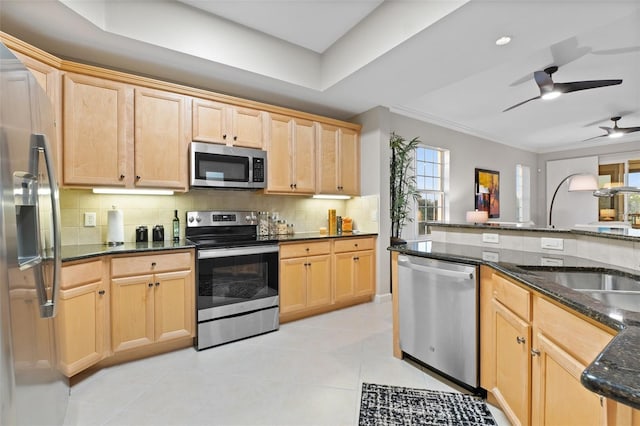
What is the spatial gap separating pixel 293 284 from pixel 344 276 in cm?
70

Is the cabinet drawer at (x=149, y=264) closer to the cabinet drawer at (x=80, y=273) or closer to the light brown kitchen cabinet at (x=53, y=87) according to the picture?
the cabinet drawer at (x=80, y=273)

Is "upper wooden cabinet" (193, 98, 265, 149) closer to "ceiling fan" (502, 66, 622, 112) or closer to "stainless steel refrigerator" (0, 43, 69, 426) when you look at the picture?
"stainless steel refrigerator" (0, 43, 69, 426)

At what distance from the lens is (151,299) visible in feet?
8.07

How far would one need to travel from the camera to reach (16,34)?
7.25 feet

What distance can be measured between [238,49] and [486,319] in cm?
294

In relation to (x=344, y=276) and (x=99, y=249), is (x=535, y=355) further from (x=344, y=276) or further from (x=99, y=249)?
(x=99, y=249)

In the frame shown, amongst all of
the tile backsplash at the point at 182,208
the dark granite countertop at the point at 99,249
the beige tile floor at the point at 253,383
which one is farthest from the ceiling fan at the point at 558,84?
the dark granite countertop at the point at 99,249

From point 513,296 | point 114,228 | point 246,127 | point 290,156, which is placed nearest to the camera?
point 513,296

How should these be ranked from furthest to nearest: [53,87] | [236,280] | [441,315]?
1. [236,280]
2. [53,87]
3. [441,315]

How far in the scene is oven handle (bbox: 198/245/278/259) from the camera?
8.71 ft

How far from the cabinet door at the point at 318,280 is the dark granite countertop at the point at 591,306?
121 cm

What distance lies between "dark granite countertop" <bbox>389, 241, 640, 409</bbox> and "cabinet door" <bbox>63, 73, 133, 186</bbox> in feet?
8.09

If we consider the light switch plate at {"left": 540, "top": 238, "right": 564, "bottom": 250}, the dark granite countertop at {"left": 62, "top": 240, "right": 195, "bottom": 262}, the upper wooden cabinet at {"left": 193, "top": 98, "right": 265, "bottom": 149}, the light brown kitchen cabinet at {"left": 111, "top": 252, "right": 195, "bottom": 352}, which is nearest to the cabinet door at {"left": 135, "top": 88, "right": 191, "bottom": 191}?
the upper wooden cabinet at {"left": 193, "top": 98, "right": 265, "bottom": 149}

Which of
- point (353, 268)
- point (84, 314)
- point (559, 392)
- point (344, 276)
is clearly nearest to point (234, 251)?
point (84, 314)
